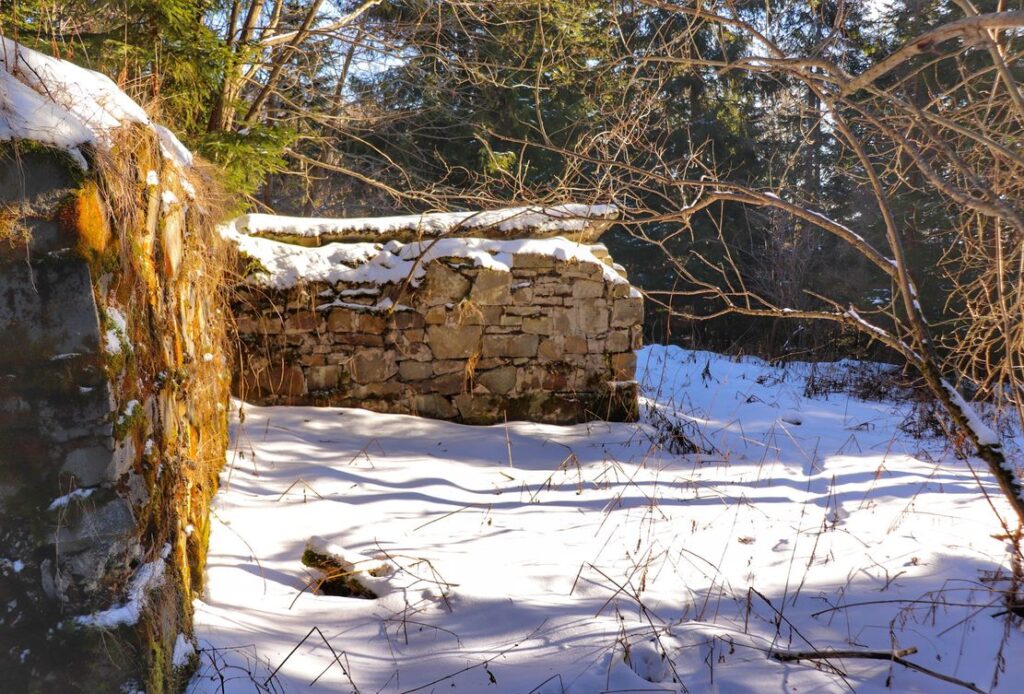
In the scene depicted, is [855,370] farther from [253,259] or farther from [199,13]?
[199,13]

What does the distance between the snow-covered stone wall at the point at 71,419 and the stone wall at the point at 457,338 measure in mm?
3616

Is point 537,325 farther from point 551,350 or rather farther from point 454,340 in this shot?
point 454,340

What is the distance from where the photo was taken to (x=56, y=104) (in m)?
1.88

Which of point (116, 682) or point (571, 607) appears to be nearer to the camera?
point (116, 682)

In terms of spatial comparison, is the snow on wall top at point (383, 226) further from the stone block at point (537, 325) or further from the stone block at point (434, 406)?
the stone block at point (434, 406)

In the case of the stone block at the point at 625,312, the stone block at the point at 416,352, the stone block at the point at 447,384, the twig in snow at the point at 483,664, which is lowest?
the twig in snow at the point at 483,664

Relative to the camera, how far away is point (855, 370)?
10500 millimetres

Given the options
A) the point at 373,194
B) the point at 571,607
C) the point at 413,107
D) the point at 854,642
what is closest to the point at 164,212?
the point at 571,607

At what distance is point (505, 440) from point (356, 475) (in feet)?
Result: 4.73

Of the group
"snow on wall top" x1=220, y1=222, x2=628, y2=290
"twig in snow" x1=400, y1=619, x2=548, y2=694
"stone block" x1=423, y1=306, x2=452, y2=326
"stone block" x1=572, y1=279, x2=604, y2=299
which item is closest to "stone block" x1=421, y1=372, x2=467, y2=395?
"stone block" x1=423, y1=306, x2=452, y2=326

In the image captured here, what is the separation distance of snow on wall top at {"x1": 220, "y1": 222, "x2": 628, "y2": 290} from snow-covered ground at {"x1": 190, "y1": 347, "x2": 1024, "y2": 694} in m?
1.05

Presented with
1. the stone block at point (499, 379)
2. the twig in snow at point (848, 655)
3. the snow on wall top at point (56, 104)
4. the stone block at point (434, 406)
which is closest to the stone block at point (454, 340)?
the stone block at point (499, 379)

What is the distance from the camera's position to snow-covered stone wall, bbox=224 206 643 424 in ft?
18.8

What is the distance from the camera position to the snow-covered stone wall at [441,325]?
574 cm
